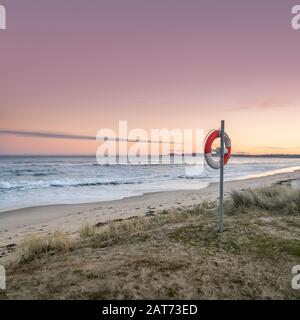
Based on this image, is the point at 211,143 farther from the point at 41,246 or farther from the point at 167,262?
the point at 41,246

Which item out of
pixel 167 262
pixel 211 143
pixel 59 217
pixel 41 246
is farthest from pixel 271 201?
pixel 59 217

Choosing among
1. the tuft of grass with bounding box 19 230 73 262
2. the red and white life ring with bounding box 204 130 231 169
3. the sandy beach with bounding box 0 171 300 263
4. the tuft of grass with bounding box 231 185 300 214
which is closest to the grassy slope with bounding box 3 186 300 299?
the tuft of grass with bounding box 19 230 73 262

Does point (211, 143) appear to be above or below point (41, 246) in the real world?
above

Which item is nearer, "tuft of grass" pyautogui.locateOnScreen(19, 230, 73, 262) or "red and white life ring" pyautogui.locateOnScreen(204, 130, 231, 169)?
"tuft of grass" pyautogui.locateOnScreen(19, 230, 73, 262)

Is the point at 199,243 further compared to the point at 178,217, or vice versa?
the point at 178,217

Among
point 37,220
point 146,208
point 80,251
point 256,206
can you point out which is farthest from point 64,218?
point 256,206

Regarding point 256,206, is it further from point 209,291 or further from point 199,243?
point 209,291

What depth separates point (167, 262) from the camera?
428 cm

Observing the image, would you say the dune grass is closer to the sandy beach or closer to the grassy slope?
the grassy slope

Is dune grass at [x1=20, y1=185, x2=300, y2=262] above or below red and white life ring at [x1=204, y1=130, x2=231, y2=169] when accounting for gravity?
below

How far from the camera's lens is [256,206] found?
834 centimetres

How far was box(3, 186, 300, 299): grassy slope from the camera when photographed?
3547 millimetres

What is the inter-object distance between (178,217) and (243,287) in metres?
3.81

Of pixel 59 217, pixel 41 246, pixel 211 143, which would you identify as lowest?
pixel 59 217
